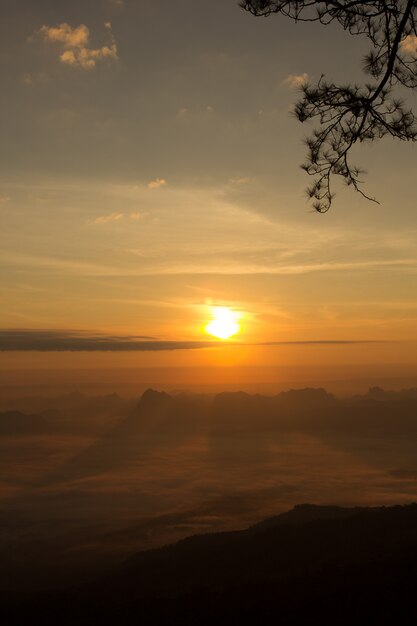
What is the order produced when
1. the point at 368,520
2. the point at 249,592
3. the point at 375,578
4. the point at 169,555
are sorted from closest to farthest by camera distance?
the point at 375,578
the point at 249,592
the point at 368,520
the point at 169,555

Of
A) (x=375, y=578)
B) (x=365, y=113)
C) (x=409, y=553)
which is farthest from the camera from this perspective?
(x=409, y=553)

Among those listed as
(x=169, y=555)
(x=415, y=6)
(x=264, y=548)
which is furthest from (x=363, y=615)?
(x=169, y=555)

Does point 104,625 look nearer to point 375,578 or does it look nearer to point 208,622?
point 208,622

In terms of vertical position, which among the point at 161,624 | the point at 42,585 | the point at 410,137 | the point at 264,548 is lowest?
the point at 42,585

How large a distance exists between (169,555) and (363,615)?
107 m

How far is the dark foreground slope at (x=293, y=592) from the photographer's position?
92.5 ft

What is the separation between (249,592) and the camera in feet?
135

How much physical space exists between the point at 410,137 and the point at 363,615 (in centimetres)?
2240

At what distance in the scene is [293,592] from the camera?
35.8m

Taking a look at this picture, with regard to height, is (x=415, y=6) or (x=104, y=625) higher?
(x=415, y=6)

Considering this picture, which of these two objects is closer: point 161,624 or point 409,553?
point 409,553

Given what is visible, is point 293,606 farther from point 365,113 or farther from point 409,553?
point 365,113

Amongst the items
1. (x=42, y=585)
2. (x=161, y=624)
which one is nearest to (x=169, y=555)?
(x=42, y=585)

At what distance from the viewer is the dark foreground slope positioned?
28.2m
